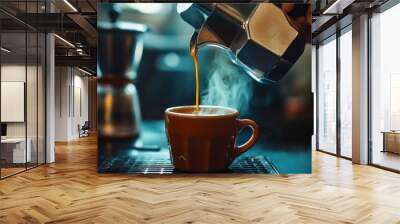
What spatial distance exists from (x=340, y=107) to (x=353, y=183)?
3576 mm

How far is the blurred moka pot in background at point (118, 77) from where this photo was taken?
18.3ft

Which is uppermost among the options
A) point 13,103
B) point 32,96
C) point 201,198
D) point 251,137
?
point 32,96

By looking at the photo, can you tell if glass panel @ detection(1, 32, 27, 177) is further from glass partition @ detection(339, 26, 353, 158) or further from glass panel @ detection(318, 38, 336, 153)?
glass panel @ detection(318, 38, 336, 153)

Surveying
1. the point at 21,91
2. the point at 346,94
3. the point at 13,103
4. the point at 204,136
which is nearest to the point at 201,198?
the point at 204,136

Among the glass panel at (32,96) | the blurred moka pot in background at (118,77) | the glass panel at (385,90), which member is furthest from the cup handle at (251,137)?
the glass panel at (32,96)

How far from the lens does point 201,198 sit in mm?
4125

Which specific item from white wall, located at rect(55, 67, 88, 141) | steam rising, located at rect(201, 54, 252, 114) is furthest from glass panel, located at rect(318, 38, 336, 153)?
white wall, located at rect(55, 67, 88, 141)

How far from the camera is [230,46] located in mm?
5492

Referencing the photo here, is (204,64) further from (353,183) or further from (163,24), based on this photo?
(353,183)

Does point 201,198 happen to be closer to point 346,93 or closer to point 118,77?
point 118,77

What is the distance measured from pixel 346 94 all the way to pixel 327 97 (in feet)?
4.05

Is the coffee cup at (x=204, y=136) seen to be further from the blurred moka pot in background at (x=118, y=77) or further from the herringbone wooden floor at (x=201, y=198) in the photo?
the blurred moka pot in background at (x=118, y=77)

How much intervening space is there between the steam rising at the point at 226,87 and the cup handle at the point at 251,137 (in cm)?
17

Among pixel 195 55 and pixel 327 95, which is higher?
pixel 195 55
